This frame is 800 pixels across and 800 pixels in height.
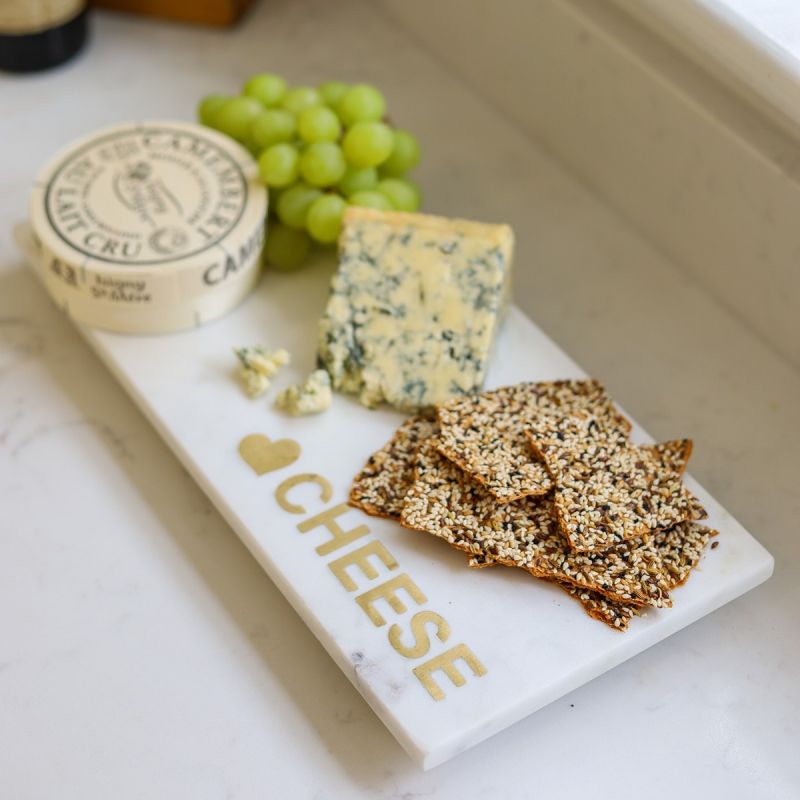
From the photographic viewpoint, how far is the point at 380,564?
42.9 inches

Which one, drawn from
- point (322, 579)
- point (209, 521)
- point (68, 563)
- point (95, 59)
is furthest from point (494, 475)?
point (95, 59)

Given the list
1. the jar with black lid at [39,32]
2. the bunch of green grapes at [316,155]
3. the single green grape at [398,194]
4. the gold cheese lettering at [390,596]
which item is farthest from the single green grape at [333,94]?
the gold cheese lettering at [390,596]

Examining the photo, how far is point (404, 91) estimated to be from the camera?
1649mm

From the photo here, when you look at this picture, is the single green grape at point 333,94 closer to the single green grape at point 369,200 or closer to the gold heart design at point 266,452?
the single green grape at point 369,200

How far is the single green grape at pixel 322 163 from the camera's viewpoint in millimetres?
1276

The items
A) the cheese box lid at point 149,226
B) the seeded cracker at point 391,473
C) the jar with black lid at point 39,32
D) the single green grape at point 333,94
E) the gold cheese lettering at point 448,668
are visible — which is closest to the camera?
the gold cheese lettering at point 448,668

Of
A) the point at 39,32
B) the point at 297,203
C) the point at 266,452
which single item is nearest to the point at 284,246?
the point at 297,203

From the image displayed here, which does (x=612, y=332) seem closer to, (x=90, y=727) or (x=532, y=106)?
(x=532, y=106)

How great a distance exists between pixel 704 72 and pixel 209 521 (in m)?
0.71

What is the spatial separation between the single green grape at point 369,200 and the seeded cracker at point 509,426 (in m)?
0.25

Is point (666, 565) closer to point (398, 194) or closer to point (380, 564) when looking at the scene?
point (380, 564)

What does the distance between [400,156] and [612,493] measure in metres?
0.47

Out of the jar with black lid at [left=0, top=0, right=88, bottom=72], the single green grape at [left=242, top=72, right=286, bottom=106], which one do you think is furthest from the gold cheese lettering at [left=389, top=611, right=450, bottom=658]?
the jar with black lid at [left=0, top=0, right=88, bottom=72]

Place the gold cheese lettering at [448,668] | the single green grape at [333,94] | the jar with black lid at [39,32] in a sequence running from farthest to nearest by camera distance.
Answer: the jar with black lid at [39,32], the single green grape at [333,94], the gold cheese lettering at [448,668]
